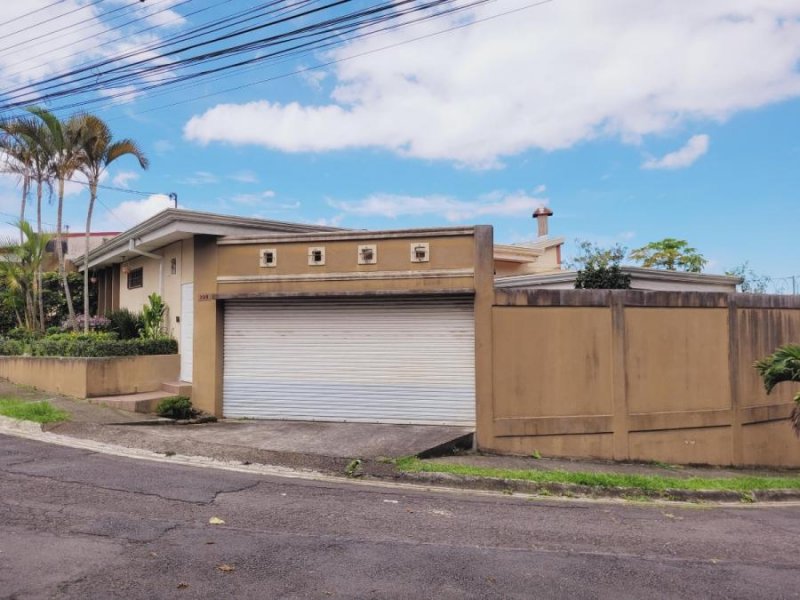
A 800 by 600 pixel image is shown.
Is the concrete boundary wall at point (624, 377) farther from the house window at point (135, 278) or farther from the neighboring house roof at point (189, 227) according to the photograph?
the house window at point (135, 278)

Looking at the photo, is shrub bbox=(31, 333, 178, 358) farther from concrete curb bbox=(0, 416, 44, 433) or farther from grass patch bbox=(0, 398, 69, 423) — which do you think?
concrete curb bbox=(0, 416, 44, 433)

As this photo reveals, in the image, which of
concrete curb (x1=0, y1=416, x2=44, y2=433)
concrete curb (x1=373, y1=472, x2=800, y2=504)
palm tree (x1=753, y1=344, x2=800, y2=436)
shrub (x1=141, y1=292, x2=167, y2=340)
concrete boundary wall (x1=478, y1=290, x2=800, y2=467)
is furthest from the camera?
shrub (x1=141, y1=292, x2=167, y2=340)

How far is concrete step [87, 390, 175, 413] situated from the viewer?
11.2 metres

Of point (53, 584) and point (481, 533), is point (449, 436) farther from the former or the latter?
point (53, 584)

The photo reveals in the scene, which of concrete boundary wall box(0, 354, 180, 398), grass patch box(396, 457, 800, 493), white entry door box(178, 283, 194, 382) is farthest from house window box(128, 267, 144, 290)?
grass patch box(396, 457, 800, 493)

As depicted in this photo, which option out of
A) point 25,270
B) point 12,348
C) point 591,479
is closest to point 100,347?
point 12,348

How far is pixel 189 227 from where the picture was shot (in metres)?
11.6

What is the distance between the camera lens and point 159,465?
7.62 metres

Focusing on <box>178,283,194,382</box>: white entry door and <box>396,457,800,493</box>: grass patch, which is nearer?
<box>396,457,800,493</box>: grass patch

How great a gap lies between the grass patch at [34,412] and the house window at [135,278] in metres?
5.56

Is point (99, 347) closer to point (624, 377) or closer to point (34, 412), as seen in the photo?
point (34, 412)

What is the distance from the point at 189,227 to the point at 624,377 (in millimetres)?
8692

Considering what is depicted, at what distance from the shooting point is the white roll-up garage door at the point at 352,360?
35.1ft

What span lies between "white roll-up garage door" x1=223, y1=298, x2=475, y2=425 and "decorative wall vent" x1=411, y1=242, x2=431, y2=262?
817 mm
